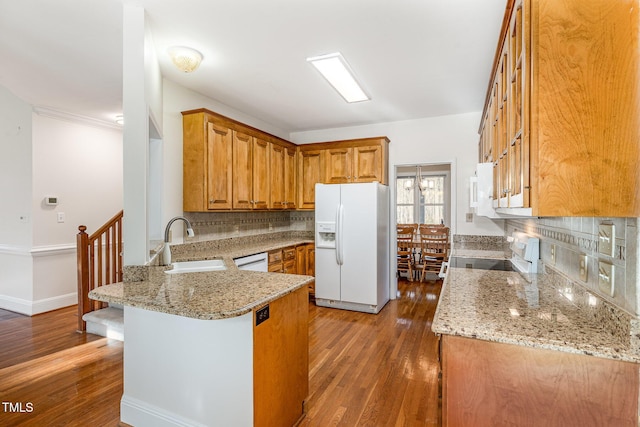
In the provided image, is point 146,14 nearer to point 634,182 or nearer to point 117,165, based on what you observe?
point 634,182

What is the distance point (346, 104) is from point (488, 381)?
3.25 metres

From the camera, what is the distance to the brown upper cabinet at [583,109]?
1062 mm

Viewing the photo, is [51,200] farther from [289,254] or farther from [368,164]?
[368,164]

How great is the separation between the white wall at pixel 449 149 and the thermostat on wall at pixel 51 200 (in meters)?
4.15

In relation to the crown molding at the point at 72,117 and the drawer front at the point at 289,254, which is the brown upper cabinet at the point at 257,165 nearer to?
the drawer front at the point at 289,254

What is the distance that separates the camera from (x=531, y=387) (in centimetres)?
113

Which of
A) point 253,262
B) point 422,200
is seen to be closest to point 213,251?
point 253,262

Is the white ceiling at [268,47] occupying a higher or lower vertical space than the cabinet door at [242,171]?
higher

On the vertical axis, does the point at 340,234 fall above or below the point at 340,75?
below

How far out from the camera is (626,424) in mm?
1043

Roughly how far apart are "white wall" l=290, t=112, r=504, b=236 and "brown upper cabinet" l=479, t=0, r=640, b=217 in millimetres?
3078

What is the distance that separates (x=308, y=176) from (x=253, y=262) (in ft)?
5.83

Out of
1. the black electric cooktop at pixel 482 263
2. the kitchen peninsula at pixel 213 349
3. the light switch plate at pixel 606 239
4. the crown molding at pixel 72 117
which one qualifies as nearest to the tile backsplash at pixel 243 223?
the kitchen peninsula at pixel 213 349

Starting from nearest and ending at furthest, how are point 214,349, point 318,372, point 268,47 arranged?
point 214,349 < point 268,47 < point 318,372
